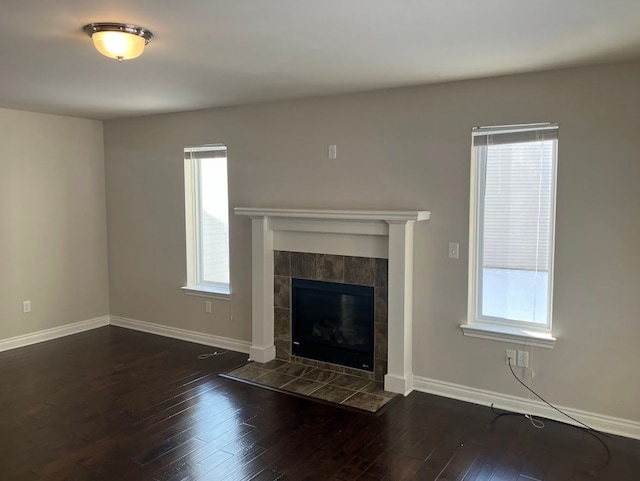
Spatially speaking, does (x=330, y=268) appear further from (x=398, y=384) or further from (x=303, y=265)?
(x=398, y=384)

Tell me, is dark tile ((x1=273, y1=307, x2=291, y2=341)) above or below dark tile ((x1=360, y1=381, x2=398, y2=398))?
above

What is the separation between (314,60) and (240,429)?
242cm

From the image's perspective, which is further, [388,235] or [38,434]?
[388,235]

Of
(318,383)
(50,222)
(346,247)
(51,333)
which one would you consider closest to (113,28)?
(346,247)

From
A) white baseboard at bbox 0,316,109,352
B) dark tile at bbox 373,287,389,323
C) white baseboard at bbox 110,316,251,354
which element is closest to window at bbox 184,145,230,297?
white baseboard at bbox 110,316,251,354

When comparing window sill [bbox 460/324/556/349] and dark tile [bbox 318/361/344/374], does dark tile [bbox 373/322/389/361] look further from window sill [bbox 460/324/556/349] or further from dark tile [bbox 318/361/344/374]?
window sill [bbox 460/324/556/349]

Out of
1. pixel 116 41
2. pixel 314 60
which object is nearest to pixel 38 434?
pixel 116 41

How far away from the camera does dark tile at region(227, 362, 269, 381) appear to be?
167 inches

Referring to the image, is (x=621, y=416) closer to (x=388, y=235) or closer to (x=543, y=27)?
(x=388, y=235)

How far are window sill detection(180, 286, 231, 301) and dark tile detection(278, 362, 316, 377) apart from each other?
1.00m

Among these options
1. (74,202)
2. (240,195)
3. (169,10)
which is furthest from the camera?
(74,202)

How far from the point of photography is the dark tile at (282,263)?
15.0 feet

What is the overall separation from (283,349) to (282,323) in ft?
0.80

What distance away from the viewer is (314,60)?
3098mm
